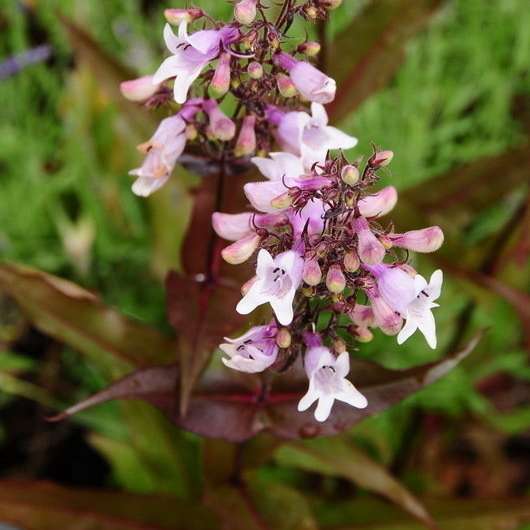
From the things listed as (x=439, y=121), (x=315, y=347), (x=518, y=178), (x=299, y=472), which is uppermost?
(x=315, y=347)

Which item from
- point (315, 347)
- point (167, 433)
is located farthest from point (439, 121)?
point (315, 347)

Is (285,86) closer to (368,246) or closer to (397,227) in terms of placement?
(368,246)

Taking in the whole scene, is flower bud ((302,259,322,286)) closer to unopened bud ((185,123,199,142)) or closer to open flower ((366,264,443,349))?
open flower ((366,264,443,349))

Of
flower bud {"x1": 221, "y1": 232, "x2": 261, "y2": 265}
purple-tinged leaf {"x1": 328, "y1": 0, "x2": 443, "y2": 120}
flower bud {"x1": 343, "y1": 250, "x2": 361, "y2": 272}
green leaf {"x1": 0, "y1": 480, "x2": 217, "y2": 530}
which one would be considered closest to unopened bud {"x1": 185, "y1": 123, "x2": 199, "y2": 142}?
flower bud {"x1": 221, "y1": 232, "x2": 261, "y2": 265}

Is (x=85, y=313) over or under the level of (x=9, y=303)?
over

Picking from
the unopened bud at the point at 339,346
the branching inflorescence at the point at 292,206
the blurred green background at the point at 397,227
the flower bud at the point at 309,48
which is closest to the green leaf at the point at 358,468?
the blurred green background at the point at 397,227

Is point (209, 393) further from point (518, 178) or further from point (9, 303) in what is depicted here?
point (9, 303)

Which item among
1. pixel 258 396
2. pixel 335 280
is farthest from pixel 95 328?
pixel 335 280

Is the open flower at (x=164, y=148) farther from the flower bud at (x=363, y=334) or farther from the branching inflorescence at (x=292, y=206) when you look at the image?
the flower bud at (x=363, y=334)

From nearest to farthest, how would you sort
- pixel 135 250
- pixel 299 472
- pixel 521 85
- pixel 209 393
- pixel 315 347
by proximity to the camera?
1. pixel 315 347
2. pixel 209 393
3. pixel 299 472
4. pixel 135 250
5. pixel 521 85
